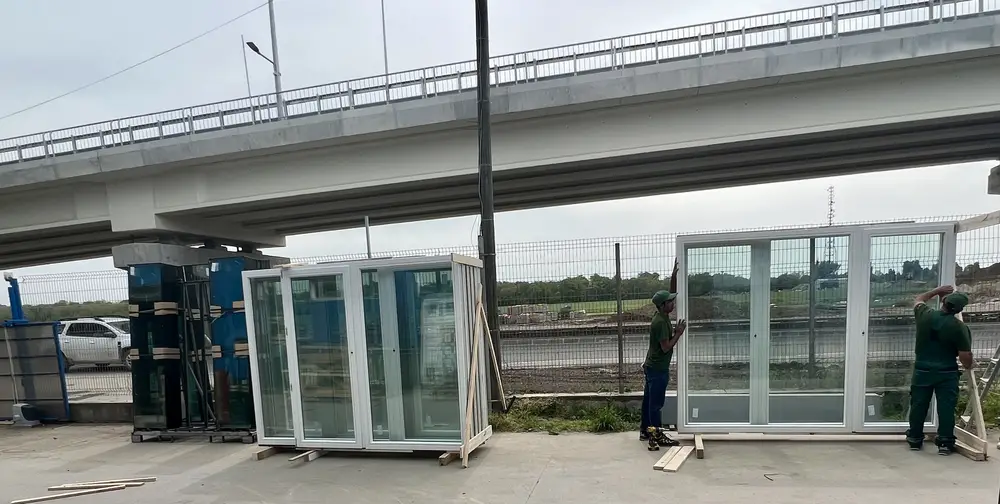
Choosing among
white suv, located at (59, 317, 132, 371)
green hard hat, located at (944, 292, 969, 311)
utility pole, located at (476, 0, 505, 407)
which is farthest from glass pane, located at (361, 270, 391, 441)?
white suv, located at (59, 317, 132, 371)

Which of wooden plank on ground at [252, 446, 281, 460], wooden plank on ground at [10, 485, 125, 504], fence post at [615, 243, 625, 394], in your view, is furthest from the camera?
fence post at [615, 243, 625, 394]

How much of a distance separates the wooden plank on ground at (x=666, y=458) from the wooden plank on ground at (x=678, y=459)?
0.12ft

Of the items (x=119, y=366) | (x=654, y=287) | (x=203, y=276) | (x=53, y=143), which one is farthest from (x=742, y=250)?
(x=53, y=143)

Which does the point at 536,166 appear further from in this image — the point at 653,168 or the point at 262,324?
the point at 262,324

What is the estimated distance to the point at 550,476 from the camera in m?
4.64

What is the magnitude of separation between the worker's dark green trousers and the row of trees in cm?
103

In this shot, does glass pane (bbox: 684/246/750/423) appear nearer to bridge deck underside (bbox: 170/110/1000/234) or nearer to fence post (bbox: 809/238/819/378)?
fence post (bbox: 809/238/819/378)

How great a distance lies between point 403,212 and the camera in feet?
54.6

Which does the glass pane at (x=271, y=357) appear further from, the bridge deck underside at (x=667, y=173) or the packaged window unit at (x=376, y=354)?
the bridge deck underside at (x=667, y=173)

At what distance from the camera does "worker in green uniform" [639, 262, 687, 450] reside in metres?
5.17

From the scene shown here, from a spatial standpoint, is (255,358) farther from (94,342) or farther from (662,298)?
(94,342)

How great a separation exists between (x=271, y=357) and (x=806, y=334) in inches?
247

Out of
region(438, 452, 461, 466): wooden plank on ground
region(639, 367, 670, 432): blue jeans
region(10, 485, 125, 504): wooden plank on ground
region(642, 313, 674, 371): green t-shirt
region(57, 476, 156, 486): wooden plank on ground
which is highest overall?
region(642, 313, 674, 371): green t-shirt

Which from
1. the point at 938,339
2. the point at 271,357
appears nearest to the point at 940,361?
the point at 938,339
